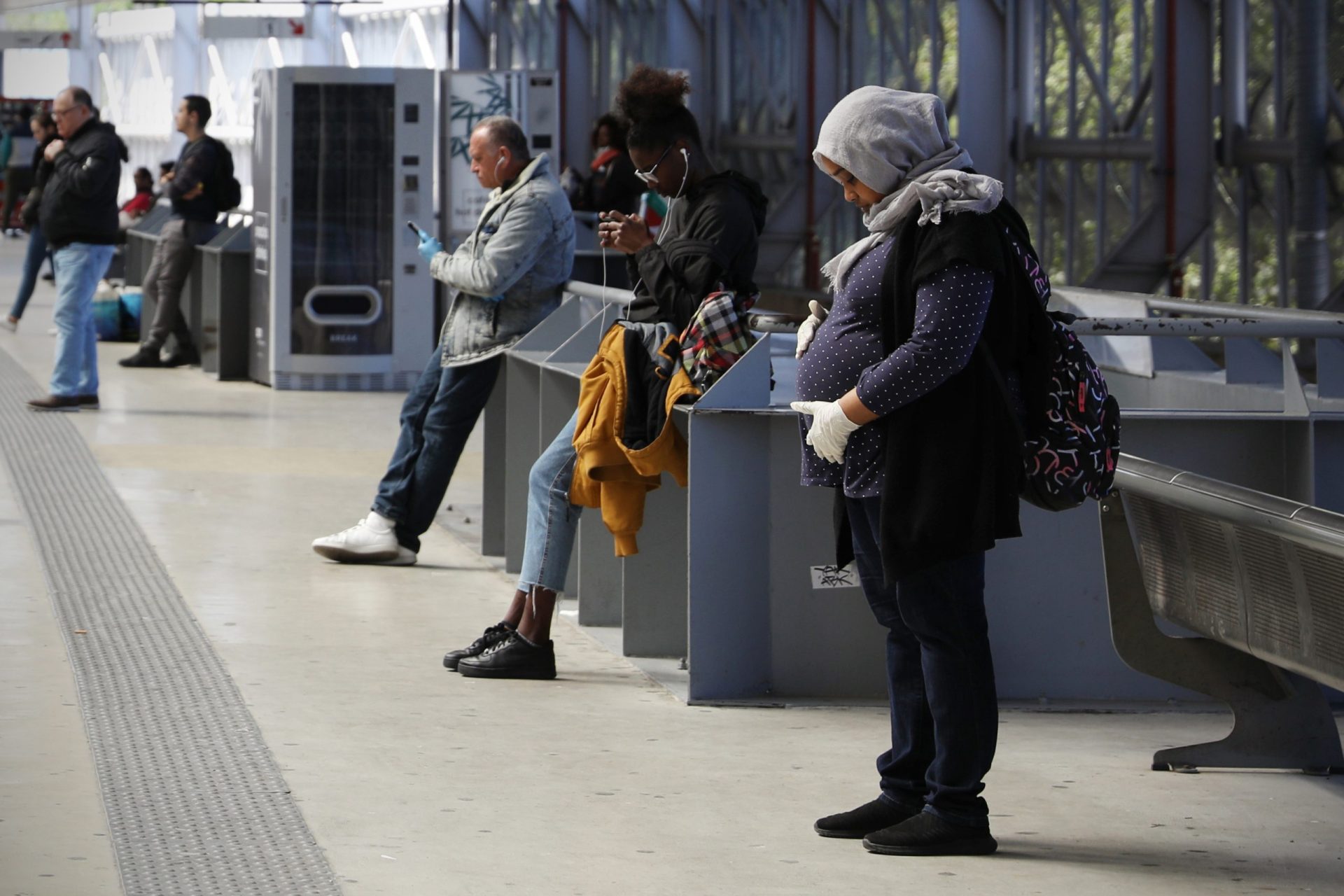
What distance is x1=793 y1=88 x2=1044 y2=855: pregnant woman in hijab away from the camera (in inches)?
147

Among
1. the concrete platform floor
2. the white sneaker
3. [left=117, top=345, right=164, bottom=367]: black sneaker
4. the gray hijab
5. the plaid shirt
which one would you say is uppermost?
the gray hijab

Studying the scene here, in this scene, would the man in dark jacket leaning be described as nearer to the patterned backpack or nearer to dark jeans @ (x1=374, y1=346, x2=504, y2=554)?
dark jeans @ (x1=374, y1=346, x2=504, y2=554)

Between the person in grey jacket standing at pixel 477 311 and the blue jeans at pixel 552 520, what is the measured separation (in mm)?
1090

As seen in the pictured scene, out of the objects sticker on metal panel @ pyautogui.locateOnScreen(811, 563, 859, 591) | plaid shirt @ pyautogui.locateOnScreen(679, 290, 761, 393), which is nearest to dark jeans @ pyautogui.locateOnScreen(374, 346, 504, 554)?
plaid shirt @ pyautogui.locateOnScreen(679, 290, 761, 393)

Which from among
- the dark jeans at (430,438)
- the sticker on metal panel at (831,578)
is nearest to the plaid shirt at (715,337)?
the sticker on metal panel at (831,578)

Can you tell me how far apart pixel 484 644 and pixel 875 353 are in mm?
2279

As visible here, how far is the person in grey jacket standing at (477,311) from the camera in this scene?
21.8 ft

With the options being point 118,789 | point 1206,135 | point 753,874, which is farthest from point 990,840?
point 1206,135

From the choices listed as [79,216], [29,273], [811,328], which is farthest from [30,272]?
[811,328]

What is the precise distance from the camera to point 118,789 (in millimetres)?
4457

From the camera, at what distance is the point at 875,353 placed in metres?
3.90

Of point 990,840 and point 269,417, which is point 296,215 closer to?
point 269,417

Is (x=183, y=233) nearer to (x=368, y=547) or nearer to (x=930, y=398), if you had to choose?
(x=368, y=547)

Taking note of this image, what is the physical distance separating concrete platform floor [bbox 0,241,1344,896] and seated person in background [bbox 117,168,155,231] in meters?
13.7
